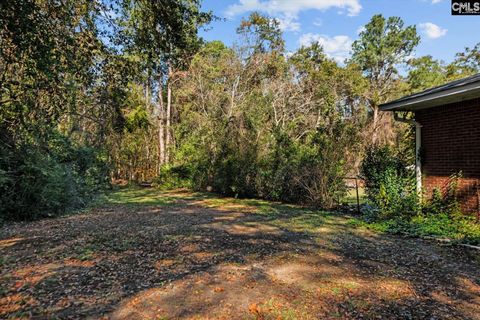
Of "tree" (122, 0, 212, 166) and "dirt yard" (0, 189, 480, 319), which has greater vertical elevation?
"tree" (122, 0, 212, 166)

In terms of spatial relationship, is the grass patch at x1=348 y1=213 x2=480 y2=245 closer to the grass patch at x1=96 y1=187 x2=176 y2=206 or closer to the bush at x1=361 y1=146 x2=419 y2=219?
the bush at x1=361 y1=146 x2=419 y2=219

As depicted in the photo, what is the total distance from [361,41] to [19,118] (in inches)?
1104

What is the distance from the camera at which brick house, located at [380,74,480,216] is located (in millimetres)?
5988

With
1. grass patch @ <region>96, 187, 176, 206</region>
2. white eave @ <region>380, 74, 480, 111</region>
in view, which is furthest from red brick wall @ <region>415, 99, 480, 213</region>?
grass patch @ <region>96, 187, 176, 206</region>

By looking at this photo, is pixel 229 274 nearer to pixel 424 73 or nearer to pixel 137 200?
pixel 137 200

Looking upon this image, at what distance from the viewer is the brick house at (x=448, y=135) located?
599 cm

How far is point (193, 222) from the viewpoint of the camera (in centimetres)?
679

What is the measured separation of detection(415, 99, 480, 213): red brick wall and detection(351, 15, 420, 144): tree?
20.1 m

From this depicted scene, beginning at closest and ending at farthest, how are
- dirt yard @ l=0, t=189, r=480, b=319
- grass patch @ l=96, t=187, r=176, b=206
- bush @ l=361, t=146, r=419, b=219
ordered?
dirt yard @ l=0, t=189, r=480, b=319 < bush @ l=361, t=146, r=419, b=219 < grass patch @ l=96, t=187, r=176, b=206

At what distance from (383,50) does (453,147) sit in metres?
23.5

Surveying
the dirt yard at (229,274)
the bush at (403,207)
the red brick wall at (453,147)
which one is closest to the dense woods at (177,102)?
the bush at (403,207)

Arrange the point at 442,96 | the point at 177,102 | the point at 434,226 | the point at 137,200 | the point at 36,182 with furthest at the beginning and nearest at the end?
the point at 177,102, the point at 137,200, the point at 36,182, the point at 442,96, the point at 434,226

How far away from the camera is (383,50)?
26.8 meters

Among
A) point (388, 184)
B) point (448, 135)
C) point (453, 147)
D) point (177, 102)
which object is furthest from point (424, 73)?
point (388, 184)
